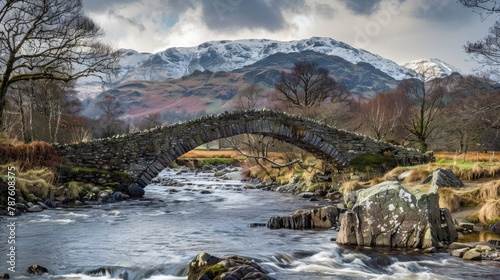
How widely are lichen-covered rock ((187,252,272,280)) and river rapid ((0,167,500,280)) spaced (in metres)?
1.46

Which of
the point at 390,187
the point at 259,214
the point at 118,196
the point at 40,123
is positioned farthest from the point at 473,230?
the point at 40,123

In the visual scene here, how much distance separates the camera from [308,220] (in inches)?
516

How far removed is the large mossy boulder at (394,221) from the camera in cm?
996

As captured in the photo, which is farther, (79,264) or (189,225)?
(189,225)

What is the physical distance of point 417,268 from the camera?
8695mm

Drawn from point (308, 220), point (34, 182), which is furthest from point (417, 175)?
point (34, 182)

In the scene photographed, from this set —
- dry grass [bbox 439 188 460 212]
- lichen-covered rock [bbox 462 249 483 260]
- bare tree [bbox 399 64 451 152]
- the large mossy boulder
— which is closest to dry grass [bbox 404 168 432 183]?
dry grass [bbox 439 188 460 212]

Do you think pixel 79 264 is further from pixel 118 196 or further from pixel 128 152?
pixel 128 152

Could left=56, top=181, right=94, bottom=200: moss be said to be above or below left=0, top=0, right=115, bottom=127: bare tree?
below

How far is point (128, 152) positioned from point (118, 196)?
2.34 metres

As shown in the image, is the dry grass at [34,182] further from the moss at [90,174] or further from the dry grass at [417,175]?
the dry grass at [417,175]

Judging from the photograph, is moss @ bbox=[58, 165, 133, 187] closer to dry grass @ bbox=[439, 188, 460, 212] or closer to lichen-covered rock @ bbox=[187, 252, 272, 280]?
dry grass @ bbox=[439, 188, 460, 212]

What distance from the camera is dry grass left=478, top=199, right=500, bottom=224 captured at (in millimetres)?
12148

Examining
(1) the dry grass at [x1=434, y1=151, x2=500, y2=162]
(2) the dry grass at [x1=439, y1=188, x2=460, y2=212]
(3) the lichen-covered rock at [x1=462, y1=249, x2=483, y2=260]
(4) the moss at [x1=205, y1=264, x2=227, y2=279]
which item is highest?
(1) the dry grass at [x1=434, y1=151, x2=500, y2=162]
